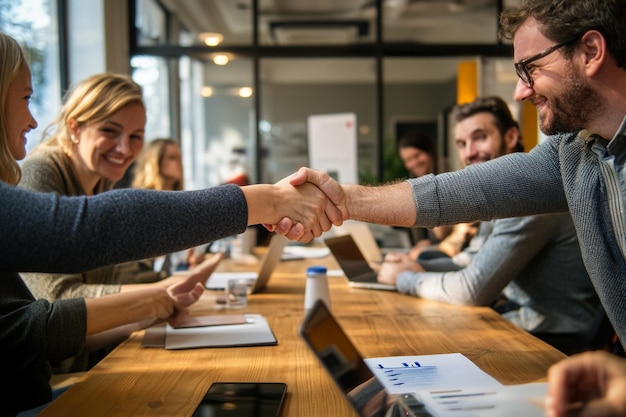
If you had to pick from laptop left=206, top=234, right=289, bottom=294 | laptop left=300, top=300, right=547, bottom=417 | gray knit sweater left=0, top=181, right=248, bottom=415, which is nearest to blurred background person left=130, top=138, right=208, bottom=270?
laptop left=206, top=234, right=289, bottom=294

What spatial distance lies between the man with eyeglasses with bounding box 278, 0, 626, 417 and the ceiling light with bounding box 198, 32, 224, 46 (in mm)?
4489

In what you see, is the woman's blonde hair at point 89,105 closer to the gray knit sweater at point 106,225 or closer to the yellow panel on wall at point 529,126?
the gray knit sweater at point 106,225

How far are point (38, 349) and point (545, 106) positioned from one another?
4.41ft

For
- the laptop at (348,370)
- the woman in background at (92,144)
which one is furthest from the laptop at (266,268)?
the laptop at (348,370)

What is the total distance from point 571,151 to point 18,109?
4.65ft

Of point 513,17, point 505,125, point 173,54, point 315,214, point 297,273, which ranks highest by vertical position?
point 173,54

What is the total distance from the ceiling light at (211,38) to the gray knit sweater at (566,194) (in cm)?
448

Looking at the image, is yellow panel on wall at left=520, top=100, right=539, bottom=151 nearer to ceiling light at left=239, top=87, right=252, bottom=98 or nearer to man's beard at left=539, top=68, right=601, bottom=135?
ceiling light at left=239, top=87, right=252, bottom=98

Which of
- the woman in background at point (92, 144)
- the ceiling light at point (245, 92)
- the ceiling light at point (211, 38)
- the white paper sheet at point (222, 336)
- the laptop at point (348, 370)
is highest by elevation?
the ceiling light at point (211, 38)

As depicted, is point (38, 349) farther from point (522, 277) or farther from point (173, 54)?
point (173, 54)

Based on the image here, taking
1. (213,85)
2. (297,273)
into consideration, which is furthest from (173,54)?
(297,273)

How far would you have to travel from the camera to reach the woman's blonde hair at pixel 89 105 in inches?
92.0

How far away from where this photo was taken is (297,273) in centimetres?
281

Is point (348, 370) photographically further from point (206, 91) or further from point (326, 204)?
point (206, 91)
